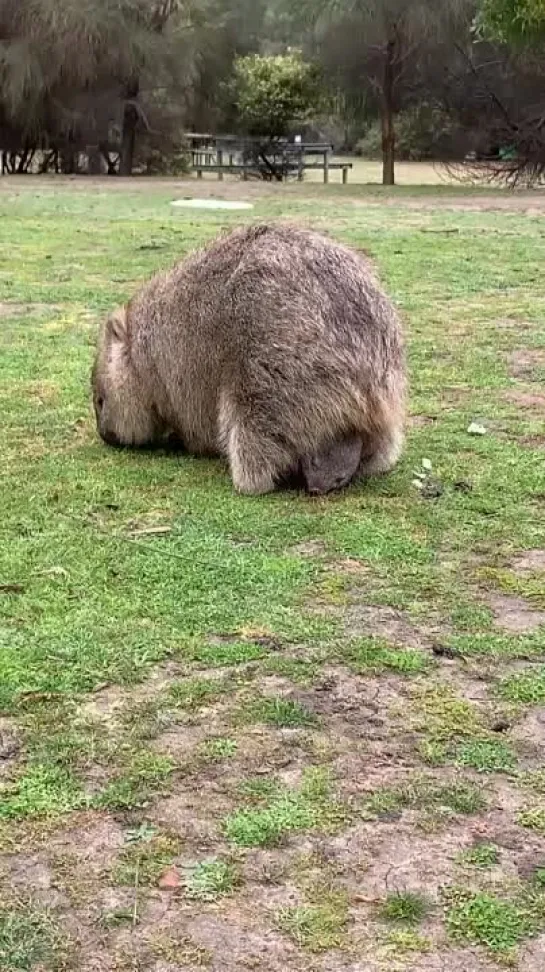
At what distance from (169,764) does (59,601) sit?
3.30 feet

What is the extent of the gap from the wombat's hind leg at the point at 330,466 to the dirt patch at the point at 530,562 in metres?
0.86

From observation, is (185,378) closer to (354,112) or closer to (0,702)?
(0,702)

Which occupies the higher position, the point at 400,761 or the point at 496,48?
the point at 496,48

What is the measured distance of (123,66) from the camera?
2933 cm

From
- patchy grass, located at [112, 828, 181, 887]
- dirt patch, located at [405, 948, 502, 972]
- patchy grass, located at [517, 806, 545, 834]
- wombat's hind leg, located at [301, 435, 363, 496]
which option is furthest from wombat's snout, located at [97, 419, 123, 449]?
dirt patch, located at [405, 948, 502, 972]

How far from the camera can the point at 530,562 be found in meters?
4.30

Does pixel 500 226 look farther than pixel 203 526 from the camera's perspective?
Yes

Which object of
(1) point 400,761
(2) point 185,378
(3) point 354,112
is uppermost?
(3) point 354,112

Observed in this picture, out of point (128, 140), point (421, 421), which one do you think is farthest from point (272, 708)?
point (128, 140)

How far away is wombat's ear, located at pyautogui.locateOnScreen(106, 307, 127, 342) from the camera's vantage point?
5.63 metres

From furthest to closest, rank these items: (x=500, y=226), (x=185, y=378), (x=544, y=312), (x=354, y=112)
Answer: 1. (x=354, y=112)
2. (x=500, y=226)
3. (x=544, y=312)
4. (x=185, y=378)

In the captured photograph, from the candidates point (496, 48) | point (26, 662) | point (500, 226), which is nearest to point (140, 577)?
point (26, 662)

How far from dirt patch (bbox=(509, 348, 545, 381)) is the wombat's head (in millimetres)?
2410

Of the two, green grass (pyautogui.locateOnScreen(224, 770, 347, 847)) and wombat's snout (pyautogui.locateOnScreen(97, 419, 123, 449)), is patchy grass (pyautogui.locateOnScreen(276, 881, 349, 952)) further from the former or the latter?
wombat's snout (pyautogui.locateOnScreen(97, 419, 123, 449))
